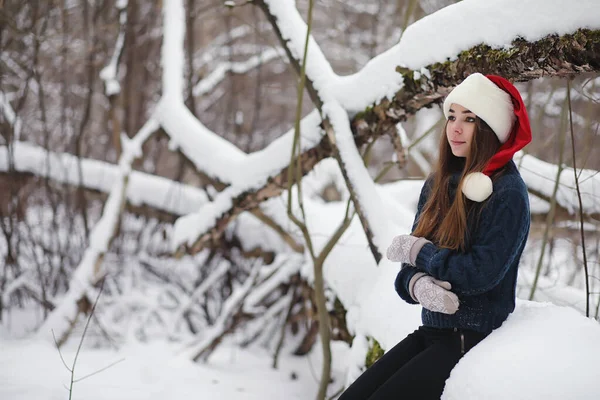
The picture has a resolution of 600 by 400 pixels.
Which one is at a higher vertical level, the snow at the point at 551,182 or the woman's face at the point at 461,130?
the woman's face at the point at 461,130

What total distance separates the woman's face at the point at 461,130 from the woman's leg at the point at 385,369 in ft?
2.12

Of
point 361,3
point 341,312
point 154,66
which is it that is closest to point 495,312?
point 341,312

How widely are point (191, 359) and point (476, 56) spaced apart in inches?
125

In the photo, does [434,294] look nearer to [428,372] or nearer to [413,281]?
[413,281]

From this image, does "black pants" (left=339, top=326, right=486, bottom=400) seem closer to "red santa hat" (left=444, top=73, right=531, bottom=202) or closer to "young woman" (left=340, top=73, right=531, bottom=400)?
"young woman" (left=340, top=73, right=531, bottom=400)

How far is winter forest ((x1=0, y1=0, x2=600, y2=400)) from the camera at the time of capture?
1881 mm

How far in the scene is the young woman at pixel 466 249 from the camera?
157 centimetres

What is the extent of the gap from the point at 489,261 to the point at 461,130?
1.53ft

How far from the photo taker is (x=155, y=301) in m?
5.17

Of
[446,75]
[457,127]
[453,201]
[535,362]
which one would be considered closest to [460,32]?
[446,75]

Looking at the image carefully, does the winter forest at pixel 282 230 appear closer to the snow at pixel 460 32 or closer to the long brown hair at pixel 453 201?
the snow at pixel 460 32

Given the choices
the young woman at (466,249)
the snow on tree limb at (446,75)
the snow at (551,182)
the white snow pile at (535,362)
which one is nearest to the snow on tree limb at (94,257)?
the snow on tree limb at (446,75)

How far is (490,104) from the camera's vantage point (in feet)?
5.45

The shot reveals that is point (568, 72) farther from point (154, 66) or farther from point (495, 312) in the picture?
point (154, 66)
